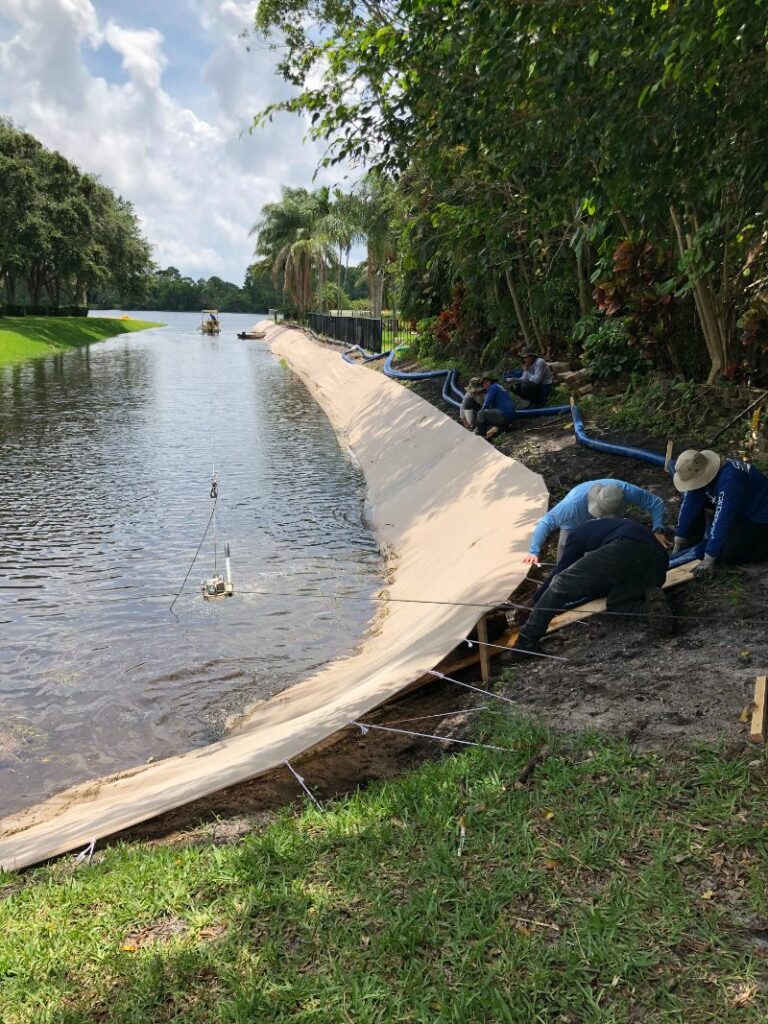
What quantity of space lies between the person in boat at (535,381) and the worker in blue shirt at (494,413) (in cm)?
90

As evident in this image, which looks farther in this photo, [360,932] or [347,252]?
[347,252]

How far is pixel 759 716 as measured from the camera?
3795mm

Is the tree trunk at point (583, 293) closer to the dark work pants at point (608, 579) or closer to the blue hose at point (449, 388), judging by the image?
the blue hose at point (449, 388)

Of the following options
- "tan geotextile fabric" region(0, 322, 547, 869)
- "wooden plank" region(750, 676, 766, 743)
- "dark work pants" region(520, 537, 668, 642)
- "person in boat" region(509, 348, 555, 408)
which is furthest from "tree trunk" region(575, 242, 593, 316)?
"wooden plank" region(750, 676, 766, 743)

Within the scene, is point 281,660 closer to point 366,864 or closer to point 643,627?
point 643,627

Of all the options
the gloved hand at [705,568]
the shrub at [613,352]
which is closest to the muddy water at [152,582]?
the gloved hand at [705,568]

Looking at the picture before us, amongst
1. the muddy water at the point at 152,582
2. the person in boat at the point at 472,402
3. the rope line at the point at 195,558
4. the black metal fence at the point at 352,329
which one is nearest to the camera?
the muddy water at the point at 152,582

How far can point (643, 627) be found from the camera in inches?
215

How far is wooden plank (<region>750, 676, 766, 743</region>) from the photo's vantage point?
12.4ft

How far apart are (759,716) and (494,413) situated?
943cm

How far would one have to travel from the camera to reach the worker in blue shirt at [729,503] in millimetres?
5719

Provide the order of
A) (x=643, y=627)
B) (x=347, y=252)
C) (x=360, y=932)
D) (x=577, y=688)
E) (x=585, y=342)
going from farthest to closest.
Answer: (x=347, y=252)
(x=585, y=342)
(x=643, y=627)
(x=577, y=688)
(x=360, y=932)

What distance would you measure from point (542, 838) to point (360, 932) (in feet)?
2.97

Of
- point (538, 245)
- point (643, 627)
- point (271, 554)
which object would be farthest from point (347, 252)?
point (643, 627)
